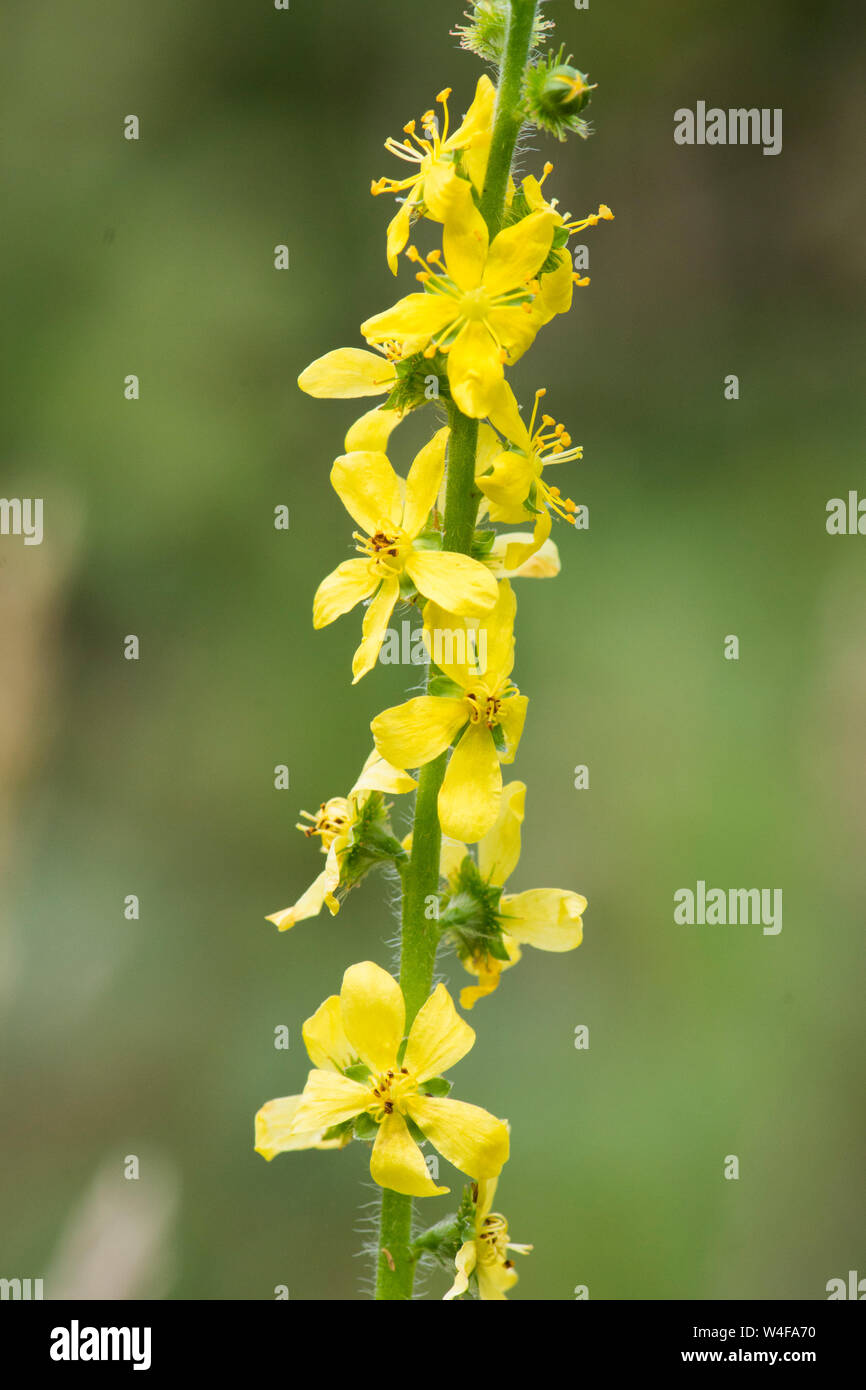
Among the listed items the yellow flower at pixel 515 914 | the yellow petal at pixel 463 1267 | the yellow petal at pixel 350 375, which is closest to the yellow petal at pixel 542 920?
the yellow flower at pixel 515 914

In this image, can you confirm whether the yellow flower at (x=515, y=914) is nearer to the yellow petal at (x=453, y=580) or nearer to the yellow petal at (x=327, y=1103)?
the yellow petal at (x=327, y=1103)

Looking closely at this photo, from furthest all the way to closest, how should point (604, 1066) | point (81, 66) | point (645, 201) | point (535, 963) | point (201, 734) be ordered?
1. point (645, 201)
2. point (81, 66)
3. point (201, 734)
4. point (535, 963)
5. point (604, 1066)

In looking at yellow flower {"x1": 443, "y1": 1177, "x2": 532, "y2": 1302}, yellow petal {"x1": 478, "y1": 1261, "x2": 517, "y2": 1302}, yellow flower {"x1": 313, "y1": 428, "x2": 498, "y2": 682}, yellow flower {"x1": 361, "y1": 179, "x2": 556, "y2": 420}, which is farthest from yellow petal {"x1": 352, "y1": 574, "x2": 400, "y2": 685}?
yellow petal {"x1": 478, "y1": 1261, "x2": 517, "y2": 1302}

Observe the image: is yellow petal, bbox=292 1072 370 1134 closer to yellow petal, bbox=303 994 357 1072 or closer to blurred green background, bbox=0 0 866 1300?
yellow petal, bbox=303 994 357 1072

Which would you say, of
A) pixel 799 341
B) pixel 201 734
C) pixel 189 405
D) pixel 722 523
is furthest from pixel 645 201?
pixel 201 734

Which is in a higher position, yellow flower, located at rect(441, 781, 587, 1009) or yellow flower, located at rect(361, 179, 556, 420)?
yellow flower, located at rect(361, 179, 556, 420)

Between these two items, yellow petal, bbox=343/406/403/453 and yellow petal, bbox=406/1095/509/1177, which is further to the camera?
yellow petal, bbox=343/406/403/453

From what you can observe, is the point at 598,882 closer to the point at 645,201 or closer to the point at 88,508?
the point at 88,508
